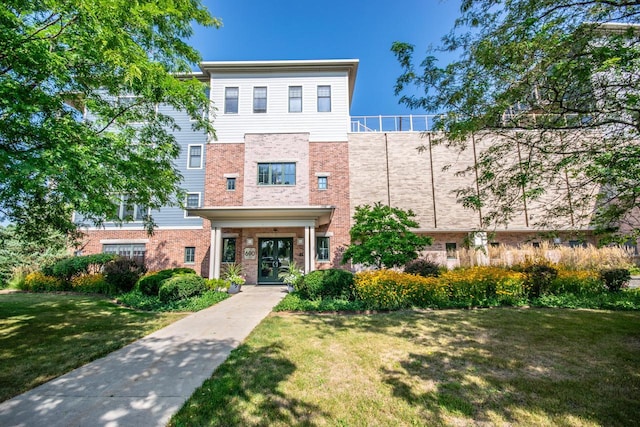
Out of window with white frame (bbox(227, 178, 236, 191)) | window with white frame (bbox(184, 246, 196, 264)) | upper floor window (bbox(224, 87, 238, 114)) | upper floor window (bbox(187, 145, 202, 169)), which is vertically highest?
upper floor window (bbox(224, 87, 238, 114))

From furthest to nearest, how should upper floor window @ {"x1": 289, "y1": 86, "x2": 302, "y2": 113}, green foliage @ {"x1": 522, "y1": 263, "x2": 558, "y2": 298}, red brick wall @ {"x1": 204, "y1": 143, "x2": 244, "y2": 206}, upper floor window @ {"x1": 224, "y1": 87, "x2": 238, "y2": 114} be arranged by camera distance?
upper floor window @ {"x1": 289, "y1": 86, "x2": 302, "y2": 113} < upper floor window @ {"x1": 224, "y1": 87, "x2": 238, "y2": 114} < red brick wall @ {"x1": 204, "y1": 143, "x2": 244, "y2": 206} < green foliage @ {"x1": 522, "y1": 263, "x2": 558, "y2": 298}

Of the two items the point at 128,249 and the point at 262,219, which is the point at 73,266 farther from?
the point at 262,219

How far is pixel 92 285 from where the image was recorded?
477 inches

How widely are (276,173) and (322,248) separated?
508cm

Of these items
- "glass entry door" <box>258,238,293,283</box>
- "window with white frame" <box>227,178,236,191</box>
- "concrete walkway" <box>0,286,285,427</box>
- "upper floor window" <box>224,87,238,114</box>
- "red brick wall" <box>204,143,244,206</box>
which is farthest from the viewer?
"upper floor window" <box>224,87,238,114</box>

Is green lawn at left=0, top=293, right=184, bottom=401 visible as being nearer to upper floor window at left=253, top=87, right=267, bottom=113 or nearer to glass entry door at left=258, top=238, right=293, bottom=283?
glass entry door at left=258, top=238, right=293, bottom=283

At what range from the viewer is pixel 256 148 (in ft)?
53.7

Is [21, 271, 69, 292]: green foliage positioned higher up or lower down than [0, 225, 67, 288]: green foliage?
lower down

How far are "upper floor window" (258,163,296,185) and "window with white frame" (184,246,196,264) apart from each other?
5809 mm

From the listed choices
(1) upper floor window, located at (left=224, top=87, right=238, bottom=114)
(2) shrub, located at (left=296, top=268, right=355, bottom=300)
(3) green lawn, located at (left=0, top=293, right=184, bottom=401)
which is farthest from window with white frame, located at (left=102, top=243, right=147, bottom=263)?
(2) shrub, located at (left=296, top=268, right=355, bottom=300)

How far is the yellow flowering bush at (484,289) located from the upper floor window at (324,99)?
12446 mm

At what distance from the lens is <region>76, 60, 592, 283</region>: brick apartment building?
52.1 ft

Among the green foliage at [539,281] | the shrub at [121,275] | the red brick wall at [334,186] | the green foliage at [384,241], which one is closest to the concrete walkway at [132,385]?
the green foliage at [384,241]

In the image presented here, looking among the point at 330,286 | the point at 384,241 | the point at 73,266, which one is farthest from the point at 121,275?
the point at 384,241
